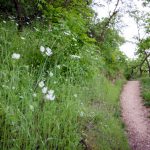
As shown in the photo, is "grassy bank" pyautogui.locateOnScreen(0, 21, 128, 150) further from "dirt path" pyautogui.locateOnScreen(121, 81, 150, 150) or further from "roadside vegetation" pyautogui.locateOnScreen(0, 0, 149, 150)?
"dirt path" pyautogui.locateOnScreen(121, 81, 150, 150)

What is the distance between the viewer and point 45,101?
13.0ft

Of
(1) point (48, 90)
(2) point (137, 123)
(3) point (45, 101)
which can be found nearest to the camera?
(3) point (45, 101)

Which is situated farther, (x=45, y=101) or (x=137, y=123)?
(x=137, y=123)

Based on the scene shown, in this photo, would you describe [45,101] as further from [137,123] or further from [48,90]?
[137,123]

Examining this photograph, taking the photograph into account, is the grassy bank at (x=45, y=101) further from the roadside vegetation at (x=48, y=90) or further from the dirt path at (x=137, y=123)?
the dirt path at (x=137, y=123)

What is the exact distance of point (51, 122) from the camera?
385cm

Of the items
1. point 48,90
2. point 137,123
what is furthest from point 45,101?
point 137,123

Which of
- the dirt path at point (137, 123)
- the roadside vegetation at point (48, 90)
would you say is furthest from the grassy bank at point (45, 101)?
the dirt path at point (137, 123)

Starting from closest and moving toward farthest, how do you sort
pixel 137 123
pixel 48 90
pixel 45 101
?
pixel 45 101 < pixel 48 90 < pixel 137 123

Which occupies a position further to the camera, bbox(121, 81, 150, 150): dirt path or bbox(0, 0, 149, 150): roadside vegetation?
bbox(121, 81, 150, 150): dirt path

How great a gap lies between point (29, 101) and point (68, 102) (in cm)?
91

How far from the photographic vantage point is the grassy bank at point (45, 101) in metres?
3.44

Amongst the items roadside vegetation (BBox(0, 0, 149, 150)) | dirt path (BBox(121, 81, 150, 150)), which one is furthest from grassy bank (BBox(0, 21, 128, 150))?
dirt path (BBox(121, 81, 150, 150))

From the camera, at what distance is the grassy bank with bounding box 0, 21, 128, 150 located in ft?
11.3
